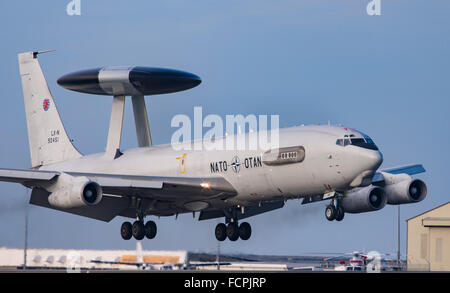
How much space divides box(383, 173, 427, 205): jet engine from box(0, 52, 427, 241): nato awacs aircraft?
0.21 feet

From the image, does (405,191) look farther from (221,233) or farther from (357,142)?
(221,233)

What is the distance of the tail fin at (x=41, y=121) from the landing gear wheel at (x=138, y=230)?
35.8 ft

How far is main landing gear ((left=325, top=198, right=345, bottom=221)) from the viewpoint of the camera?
57.8 metres

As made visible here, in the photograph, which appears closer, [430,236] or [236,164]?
[236,164]

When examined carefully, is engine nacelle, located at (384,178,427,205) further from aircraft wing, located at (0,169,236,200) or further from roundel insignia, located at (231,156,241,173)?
aircraft wing, located at (0,169,236,200)

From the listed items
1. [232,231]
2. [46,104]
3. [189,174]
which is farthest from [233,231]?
[46,104]

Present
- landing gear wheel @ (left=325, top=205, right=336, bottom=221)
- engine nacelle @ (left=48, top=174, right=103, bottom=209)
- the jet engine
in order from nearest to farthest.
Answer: landing gear wheel @ (left=325, top=205, right=336, bottom=221) < engine nacelle @ (left=48, top=174, right=103, bottom=209) < the jet engine

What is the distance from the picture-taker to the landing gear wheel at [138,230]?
66.2m

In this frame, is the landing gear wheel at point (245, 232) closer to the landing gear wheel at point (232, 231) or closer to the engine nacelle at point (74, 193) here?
the landing gear wheel at point (232, 231)

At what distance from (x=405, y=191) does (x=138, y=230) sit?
1712 cm

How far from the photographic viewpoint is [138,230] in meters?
66.3

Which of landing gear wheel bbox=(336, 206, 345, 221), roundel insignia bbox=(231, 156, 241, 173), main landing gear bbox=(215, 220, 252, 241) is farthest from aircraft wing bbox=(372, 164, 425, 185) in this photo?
roundel insignia bbox=(231, 156, 241, 173)
